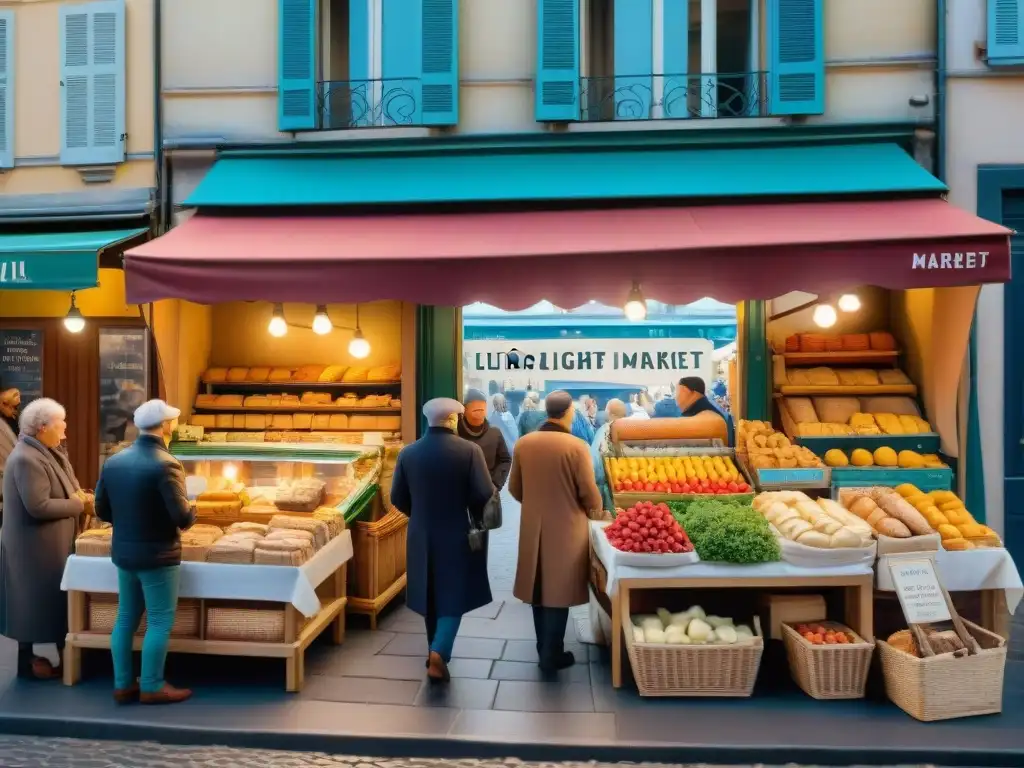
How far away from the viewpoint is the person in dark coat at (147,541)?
16.4 feet

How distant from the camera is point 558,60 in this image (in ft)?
26.8

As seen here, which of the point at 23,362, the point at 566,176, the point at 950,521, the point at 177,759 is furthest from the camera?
the point at 23,362

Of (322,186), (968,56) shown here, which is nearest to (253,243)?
(322,186)

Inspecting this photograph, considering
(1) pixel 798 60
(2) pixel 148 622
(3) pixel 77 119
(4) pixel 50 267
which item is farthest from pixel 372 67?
(2) pixel 148 622

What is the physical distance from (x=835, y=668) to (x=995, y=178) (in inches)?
210

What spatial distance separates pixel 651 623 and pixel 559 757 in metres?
1.23

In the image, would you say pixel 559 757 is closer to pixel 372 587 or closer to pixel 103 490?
pixel 372 587

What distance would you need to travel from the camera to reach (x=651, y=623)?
554 cm

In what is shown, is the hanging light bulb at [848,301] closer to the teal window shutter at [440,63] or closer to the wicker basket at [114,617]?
the teal window shutter at [440,63]

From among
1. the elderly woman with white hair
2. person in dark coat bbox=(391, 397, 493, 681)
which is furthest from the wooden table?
the elderly woman with white hair

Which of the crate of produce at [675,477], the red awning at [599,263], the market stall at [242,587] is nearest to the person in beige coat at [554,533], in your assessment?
the crate of produce at [675,477]

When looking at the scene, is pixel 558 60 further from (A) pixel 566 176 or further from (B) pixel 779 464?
(B) pixel 779 464

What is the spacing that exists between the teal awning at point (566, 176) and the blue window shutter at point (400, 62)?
0.51m

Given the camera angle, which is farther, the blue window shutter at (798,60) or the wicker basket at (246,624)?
the blue window shutter at (798,60)
